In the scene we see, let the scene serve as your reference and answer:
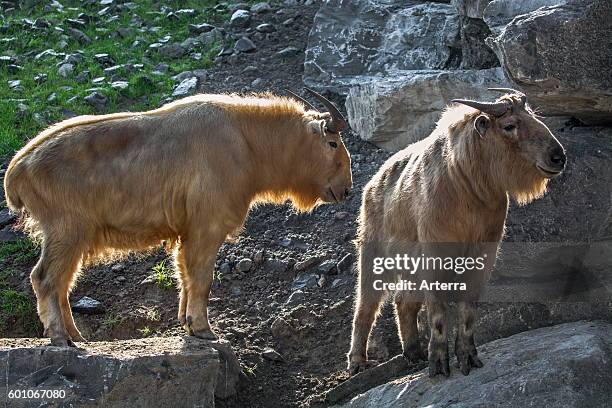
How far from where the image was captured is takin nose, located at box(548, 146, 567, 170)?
650 cm

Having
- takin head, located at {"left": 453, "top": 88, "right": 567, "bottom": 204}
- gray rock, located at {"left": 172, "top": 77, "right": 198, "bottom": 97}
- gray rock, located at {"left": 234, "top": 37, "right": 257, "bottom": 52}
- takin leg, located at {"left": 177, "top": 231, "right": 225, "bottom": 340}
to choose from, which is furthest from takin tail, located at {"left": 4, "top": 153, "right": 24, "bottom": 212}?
gray rock, located at {"left": 234, "top": 37, "right": 257, "bottom": 52}

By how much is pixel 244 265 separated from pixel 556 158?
12.2ft

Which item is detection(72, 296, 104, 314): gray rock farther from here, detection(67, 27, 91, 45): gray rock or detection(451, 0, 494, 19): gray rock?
detection(67, 27, 91, 45): gray rock

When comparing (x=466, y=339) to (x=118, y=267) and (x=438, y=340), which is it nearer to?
(x=438, y=340)

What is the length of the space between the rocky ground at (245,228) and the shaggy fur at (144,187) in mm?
806

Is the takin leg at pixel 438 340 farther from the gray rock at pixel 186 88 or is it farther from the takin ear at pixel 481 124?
the gray rock at pixel 186 88

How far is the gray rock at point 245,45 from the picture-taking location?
13.1 meters

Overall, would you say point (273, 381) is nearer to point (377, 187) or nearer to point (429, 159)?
point (377, 187)

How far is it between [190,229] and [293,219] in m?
2.31

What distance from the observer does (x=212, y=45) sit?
13.5m

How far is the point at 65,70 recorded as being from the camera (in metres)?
13.0

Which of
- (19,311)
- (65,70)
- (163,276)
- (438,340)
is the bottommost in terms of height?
(19,311)

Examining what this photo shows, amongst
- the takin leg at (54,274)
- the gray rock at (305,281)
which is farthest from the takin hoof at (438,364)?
the takin leg at (54,274)

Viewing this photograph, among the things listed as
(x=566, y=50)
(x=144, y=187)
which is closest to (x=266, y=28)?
(x=144, y=187)
